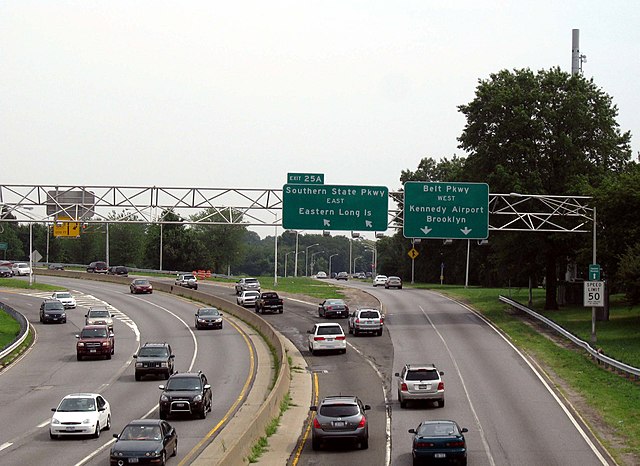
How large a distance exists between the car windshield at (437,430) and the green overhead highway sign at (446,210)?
101ft

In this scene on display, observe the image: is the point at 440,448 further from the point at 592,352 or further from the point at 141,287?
the point at 141,287

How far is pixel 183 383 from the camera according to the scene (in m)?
36.6

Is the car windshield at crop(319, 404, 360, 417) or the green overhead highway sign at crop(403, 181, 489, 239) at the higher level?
the green overhead highway sign at crop(403, 181, 489, 239)

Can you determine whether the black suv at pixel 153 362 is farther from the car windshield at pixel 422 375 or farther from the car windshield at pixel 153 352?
the car windshield at pixel 422 375

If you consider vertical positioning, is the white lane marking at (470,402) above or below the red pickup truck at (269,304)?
below

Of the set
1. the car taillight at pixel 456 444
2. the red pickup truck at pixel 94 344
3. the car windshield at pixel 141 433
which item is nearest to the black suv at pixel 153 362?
the red pickup truck at pixel 94 344

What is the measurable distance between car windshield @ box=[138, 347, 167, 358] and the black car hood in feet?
67.8

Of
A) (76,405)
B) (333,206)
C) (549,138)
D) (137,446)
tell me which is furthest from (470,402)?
(549,138)

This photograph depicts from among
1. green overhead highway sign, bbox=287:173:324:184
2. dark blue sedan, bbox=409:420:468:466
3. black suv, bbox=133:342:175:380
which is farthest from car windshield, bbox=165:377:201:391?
green overhead highway sign, bbox=287:173:324:184

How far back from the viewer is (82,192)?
60.6 metres

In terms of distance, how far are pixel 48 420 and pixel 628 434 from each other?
21396mm

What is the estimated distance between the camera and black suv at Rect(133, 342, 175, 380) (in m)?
47.0

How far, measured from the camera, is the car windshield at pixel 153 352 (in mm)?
47469

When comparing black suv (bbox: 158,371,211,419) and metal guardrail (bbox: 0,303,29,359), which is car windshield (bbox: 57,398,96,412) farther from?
metal guardrail (bbox: 0,303,29,359)
